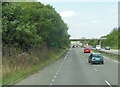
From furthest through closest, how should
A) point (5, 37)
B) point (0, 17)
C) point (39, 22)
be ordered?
point (39, 22) → point (5, 37) → point (0, 17)

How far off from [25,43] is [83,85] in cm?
1224

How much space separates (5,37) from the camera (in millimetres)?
19969

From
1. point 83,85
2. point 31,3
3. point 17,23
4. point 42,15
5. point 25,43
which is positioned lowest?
point 83,85

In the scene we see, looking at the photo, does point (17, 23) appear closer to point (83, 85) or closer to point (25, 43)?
point (25, 43)

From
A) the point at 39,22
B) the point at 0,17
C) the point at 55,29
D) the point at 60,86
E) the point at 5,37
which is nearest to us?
the point at 60,86

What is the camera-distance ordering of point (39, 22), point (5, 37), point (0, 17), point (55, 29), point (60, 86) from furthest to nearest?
point (55, 29) < point (39, 22) < point (5, 37) < point (0, 17) < point (60, 86)

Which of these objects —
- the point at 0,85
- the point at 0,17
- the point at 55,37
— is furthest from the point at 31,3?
the point at 0,85

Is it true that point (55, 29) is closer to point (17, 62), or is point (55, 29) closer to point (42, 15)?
point (42, 15)

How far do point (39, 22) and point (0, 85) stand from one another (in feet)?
79.3

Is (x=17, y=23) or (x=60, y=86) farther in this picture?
(x=17, y=23)

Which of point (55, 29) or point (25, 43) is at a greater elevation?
point (55, 29)

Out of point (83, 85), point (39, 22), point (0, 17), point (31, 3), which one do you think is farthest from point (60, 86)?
point (31, 3)

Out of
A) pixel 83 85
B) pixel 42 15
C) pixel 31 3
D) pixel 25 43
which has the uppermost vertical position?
pixel 31 3

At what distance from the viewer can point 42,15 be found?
116 feet
